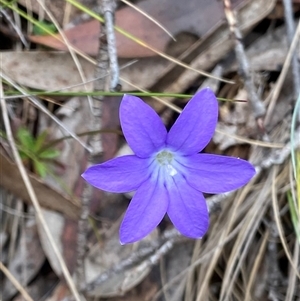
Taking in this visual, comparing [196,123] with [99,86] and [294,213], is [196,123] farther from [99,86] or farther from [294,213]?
[294,213]

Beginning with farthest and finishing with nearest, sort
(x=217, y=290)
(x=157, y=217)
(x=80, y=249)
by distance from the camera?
(x=217, y=290)
(x=80, y=249)
(x=157, y=217)

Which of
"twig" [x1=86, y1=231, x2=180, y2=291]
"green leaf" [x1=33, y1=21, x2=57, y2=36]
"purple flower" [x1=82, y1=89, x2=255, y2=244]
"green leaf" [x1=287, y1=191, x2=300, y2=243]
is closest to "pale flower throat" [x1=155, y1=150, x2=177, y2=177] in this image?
"purple flower" [x1=82, y1=89, x2=255, y2=244]

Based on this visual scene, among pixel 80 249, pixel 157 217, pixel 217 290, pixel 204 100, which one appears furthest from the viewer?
pixel 217 290

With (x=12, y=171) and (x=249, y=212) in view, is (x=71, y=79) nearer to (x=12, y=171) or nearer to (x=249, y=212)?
(x=12, y=171)

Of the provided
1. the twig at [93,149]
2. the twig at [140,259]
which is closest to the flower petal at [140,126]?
the twig at [93,149]

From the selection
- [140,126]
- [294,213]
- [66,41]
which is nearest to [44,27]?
[66,41]

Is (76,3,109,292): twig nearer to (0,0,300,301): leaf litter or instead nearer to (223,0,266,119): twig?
(0,0,300,301): leaf litter

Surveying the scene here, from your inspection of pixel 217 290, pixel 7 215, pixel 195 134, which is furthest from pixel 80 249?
pixel 195 134

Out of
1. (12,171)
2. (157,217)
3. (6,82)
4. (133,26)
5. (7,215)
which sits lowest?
(7,215)

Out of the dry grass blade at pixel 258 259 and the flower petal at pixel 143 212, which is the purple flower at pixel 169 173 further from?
the dry grass blade at pixel 258 259
